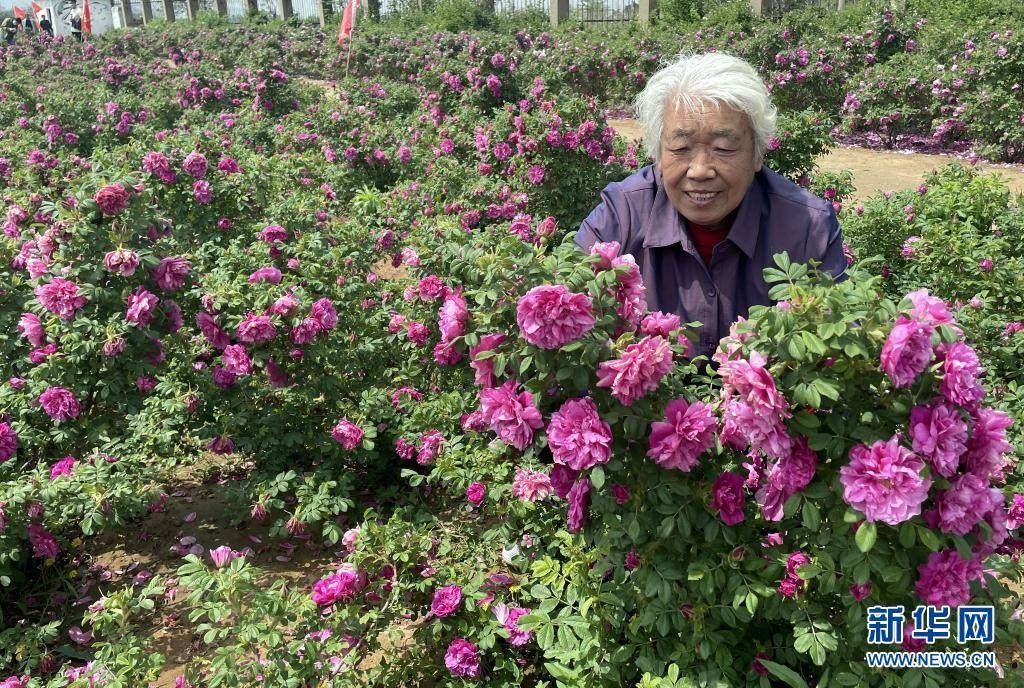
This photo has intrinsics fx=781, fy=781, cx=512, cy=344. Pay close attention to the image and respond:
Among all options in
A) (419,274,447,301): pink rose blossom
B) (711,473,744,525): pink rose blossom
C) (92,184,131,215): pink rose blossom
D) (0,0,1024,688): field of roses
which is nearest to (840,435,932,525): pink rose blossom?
(0,0,1024,688): field of roses

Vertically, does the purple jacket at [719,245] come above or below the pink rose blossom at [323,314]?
above

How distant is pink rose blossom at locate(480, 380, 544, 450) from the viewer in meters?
1.55

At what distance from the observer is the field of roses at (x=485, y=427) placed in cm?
140

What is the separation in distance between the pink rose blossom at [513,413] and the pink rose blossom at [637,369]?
163mm

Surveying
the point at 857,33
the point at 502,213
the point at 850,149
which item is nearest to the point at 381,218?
the point at 502,213

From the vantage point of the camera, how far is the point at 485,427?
2334 millimetres

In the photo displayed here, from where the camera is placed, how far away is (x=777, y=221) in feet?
6.89

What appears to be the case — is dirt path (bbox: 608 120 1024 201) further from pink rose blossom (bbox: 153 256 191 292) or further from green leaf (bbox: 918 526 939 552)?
green leaf (bbox: 918 526 939 552)

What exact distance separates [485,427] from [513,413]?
2.60 feet

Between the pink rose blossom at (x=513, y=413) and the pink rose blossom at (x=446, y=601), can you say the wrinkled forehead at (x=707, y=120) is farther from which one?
the pink rose blossom at (x=446, y=601)

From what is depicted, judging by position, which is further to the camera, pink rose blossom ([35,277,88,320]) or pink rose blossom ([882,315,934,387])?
pink rose blossom ([35,277,88,320])

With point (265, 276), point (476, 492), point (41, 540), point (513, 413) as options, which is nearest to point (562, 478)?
point (513, 413)

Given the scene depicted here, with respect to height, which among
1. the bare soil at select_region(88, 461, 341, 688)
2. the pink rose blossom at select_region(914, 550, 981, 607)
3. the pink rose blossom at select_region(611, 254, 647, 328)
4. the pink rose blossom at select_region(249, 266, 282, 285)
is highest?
the pink rose blossom at select_region(611, 254, 647, 328)

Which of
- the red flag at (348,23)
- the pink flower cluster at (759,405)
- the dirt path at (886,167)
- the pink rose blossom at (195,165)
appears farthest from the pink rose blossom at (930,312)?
the red flag at (348,23)
